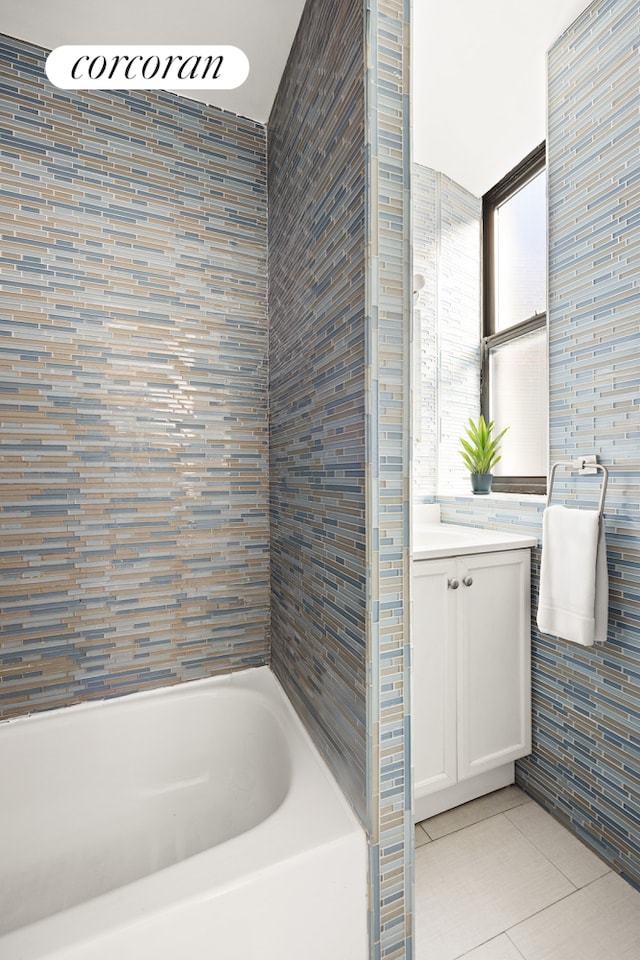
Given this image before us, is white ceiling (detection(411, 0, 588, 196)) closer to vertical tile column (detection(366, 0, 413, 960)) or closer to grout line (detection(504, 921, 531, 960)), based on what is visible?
vertical tile column (detection(366, 0, 413, 960))

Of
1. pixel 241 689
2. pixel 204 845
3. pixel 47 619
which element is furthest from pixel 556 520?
pixel 47 619

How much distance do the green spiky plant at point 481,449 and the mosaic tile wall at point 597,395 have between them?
447mm

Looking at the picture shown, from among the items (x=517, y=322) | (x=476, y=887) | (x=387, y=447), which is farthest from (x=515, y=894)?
(x=517, y=322)

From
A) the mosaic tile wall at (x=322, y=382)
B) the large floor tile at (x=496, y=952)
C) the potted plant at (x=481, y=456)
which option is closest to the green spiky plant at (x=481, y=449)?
the potted plant at (x=481, y=456)

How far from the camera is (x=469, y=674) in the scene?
1.56m

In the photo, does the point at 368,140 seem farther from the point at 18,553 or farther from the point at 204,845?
the point at 204,845

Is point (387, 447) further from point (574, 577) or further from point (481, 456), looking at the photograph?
point (481, 456)

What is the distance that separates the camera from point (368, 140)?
881mm

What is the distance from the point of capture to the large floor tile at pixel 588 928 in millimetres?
1144

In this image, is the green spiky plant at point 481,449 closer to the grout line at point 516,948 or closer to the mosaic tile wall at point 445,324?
the mosaic tile wall at point 445,324

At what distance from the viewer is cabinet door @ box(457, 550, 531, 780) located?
1549mm

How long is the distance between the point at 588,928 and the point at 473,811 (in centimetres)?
45

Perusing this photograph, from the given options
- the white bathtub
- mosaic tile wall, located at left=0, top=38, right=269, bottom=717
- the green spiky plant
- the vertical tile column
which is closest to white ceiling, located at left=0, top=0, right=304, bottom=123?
mosaic tile wall, located at left=0, top=38, right=269, bottom=717

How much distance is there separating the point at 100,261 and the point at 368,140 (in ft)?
3.30
